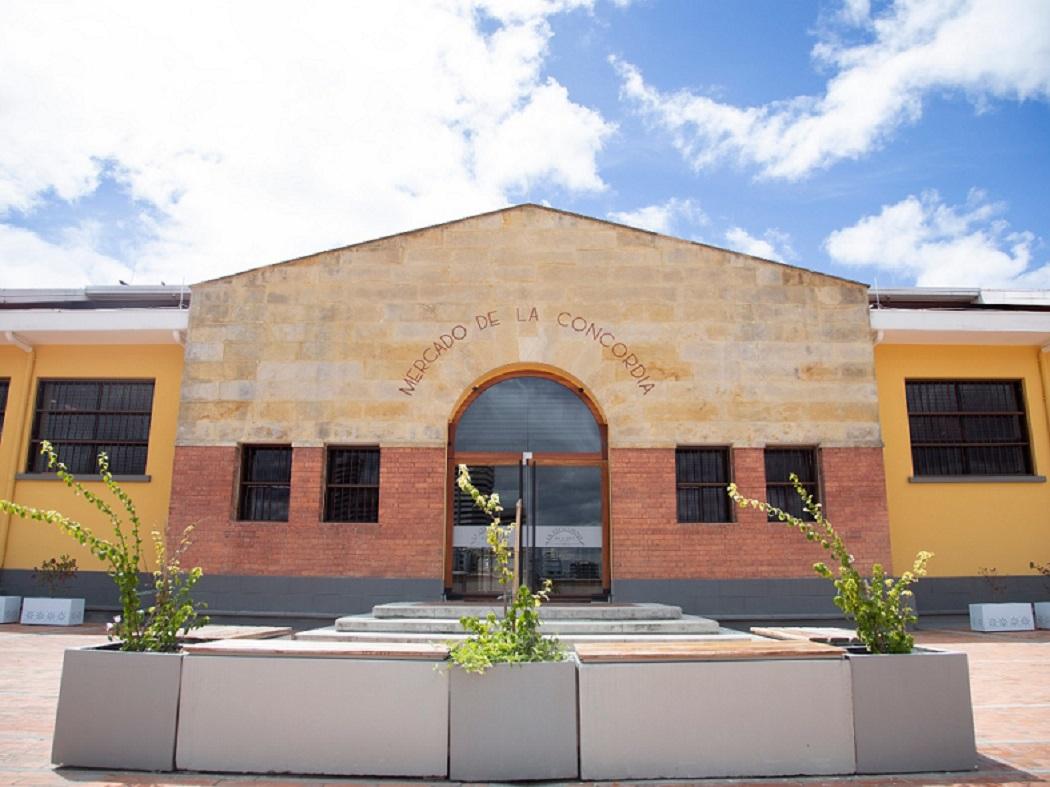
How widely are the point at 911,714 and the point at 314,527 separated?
10009mm

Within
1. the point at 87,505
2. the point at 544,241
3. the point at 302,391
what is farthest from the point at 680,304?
the point at 87,505

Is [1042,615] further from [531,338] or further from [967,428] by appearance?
[531,338]

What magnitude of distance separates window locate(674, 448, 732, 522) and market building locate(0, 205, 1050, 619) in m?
0.04

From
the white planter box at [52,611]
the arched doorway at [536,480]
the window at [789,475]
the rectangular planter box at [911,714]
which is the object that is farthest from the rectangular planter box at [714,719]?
the white planter box at [52,611]

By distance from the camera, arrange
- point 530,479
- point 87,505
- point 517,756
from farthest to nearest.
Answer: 1. point 87,505
2. point 530,479
3. point 517,756

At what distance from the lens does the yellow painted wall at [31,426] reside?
14.8 meters

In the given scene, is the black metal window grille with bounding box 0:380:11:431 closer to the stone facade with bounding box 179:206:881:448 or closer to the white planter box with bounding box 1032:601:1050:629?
the stone facade with bounding box 179:206:881:448

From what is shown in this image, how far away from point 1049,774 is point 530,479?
879 cm

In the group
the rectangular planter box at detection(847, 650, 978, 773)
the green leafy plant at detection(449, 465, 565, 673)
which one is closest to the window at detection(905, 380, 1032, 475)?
the rectangular planter box at detection(847, 650, 978, 773)

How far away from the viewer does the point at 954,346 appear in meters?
15.4

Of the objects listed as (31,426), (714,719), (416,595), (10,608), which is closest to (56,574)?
(10,608)

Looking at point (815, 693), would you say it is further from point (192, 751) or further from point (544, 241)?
point (544, 241)

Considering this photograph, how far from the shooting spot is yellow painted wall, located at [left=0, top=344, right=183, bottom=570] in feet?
48.6

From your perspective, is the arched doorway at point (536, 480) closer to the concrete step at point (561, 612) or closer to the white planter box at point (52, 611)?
the concrete step at point (561, 612)
